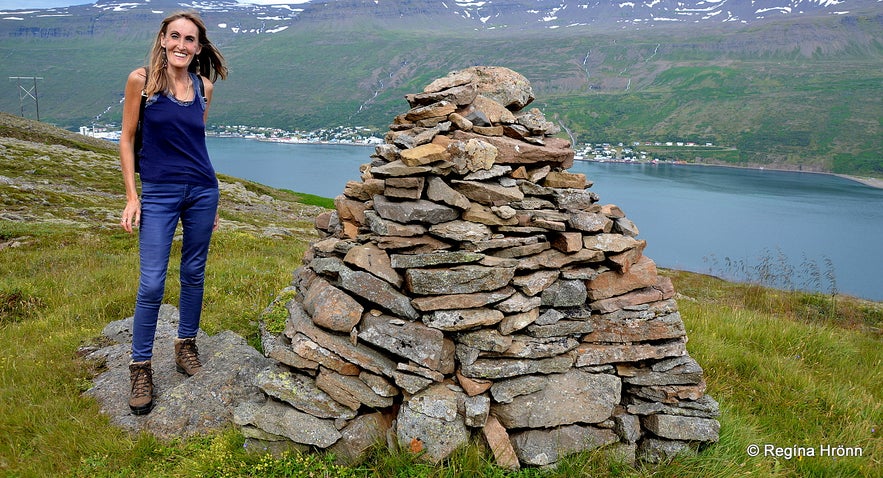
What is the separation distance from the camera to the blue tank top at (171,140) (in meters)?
5.34

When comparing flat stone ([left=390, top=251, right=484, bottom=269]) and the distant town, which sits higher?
flat stone ([left=390, top=251, right=484, bottom=269])

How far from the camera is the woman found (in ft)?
17.5

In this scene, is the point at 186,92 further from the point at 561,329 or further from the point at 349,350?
the point at 561,329

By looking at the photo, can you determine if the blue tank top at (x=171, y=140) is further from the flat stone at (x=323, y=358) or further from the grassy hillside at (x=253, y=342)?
the grassy hillside at (x=253, y=342)

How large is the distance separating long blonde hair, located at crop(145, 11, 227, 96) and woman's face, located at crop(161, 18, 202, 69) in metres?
Result: 0.06

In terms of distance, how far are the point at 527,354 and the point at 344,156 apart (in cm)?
12316

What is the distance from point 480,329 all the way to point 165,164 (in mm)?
3978

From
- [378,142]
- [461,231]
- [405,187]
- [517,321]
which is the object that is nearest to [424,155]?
[405,187]

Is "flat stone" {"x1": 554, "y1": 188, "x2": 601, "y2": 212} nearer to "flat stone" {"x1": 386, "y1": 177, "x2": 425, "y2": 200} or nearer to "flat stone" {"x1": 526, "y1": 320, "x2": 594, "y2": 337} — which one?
"flat stone" {"x1": 526, "y1": 320, "x2": 594, "y2": 337}

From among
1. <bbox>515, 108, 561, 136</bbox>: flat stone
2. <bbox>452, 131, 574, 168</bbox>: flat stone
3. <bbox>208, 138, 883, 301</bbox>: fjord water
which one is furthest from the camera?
<bbox>208, 138, 883, 301</bbox>: fjord water

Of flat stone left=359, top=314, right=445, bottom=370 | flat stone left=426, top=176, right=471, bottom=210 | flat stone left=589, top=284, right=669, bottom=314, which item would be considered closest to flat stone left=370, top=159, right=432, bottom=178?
flat stone left=426, top=176, right=471, bottom=210

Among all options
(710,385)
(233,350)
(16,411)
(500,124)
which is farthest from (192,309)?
(710,385)

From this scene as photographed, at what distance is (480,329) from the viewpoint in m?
5.64

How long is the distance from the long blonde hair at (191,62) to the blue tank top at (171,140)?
14 centimetres
